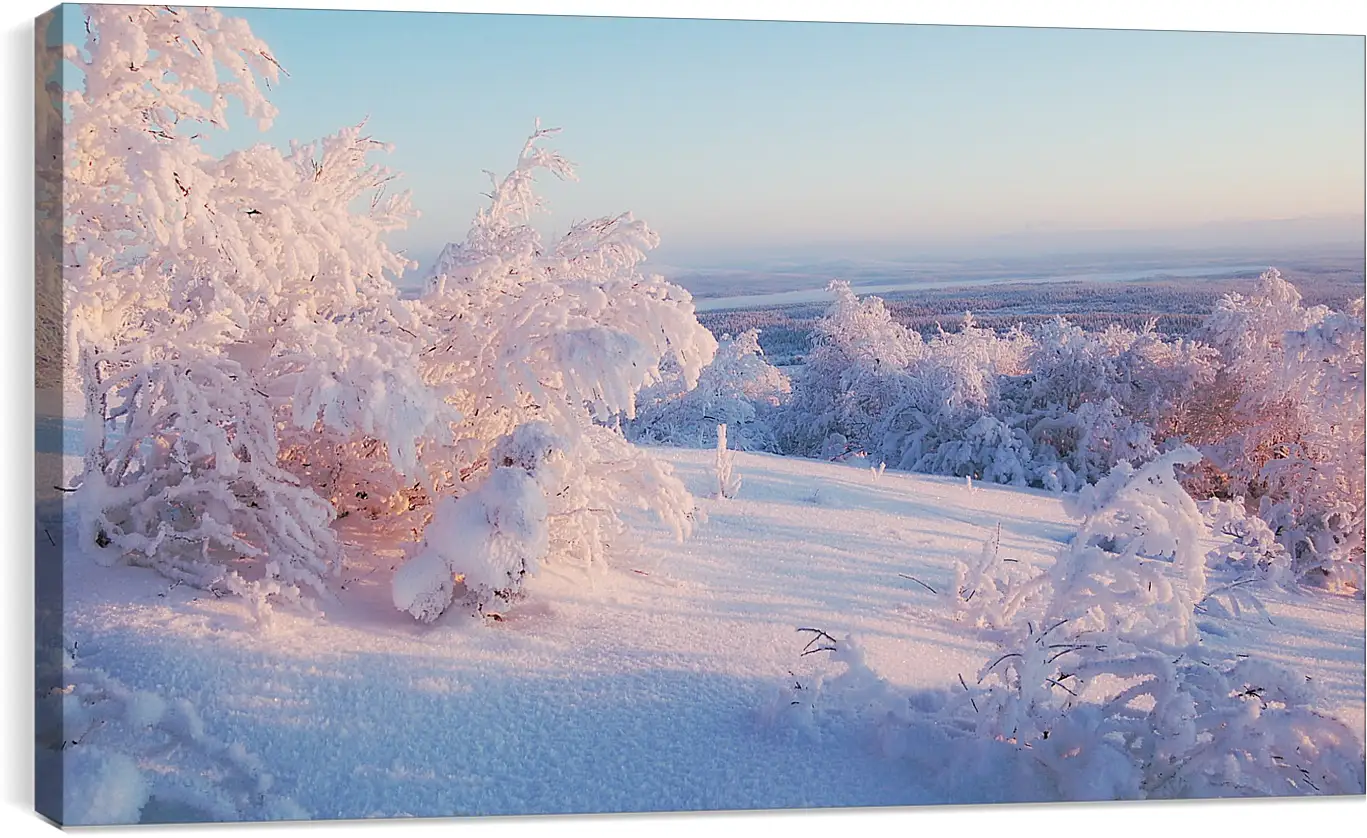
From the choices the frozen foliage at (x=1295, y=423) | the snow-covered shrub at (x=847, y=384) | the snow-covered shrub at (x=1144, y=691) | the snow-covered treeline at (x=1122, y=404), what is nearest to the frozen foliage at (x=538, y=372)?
the snow-covered treeline at (x=1122, y=404)

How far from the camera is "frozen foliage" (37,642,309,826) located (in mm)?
3439

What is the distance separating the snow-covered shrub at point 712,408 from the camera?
6938 millimetres

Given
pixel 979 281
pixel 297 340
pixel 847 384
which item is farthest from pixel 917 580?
pixel 847 384

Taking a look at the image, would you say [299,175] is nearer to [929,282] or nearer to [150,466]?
[150,466]

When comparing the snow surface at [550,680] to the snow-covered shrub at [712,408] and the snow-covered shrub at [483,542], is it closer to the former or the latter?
the snow-covered shrub at [483,542]

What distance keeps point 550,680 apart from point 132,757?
133 centimetres

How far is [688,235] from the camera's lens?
4.42m

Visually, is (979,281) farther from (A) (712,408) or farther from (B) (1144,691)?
(A) (712,408)

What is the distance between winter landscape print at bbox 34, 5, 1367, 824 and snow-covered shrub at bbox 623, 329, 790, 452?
186 cm


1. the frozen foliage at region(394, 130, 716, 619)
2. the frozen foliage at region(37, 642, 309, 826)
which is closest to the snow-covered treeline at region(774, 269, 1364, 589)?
the frozen foliage at region(394, 130, 716, 619)

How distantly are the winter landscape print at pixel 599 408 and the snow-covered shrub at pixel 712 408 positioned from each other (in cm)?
186

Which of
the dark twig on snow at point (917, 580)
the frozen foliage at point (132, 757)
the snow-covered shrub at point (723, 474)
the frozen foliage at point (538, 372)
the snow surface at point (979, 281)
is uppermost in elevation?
the snow surface at point (979, 281)

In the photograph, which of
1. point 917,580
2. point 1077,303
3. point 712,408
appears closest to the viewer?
point 917,580

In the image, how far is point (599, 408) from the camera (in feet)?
13.8
